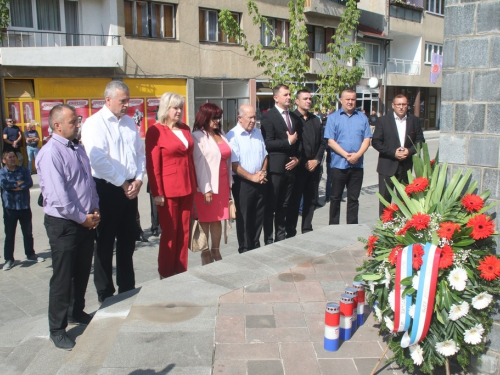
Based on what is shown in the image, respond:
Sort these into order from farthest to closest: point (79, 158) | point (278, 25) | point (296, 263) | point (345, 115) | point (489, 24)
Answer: point (278, 25), point (345, 115), point (296, 263), point (79, 158), point (489, 24)

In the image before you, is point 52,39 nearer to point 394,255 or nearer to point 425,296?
point 394,255

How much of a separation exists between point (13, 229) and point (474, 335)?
242 inches

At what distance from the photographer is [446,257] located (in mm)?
3268

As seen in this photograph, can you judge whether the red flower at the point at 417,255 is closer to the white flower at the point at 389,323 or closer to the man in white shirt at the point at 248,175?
Result: the white flower at the point at 389,323

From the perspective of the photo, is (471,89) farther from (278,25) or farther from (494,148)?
(278,25)

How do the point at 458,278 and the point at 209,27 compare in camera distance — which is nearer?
the point at 458,278

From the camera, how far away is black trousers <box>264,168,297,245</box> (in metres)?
6.80

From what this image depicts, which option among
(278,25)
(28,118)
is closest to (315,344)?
(28,118)

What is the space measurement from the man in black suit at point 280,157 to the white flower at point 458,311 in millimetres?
3727

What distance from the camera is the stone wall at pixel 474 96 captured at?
11.6 feet

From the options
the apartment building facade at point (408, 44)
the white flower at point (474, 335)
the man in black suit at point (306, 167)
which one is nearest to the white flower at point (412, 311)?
the white flower at point (474, 335)

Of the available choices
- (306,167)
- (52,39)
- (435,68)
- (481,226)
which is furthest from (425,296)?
(435,68)

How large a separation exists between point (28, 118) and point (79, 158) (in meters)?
14.5

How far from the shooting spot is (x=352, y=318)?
12.6 feet
